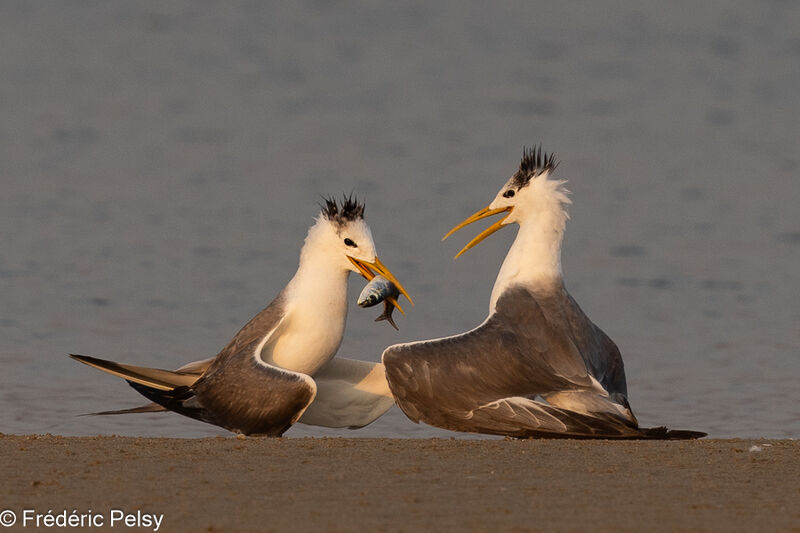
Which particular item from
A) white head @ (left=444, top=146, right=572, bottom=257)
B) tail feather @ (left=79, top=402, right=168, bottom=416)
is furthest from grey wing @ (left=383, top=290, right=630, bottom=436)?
tail feather @ (left=79, top=402, right=168, bottom=416)

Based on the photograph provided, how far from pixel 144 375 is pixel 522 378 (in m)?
2.58

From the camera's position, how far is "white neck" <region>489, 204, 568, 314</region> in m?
11.0

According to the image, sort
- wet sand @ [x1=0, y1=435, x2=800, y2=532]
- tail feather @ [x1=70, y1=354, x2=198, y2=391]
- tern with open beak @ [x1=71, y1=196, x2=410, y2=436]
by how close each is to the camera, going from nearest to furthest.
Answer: wet sand @ [x1=0, y1=435, x2=800, y2=532] < tern with open beak @ [x1=71, y1=196, x2=410, y2=436] < tail feather @ [x1=70, y1=354, x2=198, y2=391]

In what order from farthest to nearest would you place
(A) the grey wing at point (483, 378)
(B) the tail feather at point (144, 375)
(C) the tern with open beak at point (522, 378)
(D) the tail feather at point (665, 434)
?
(B) the tail feather at point (144, 375), (A) the grey wing at point (483, 378), (C) the tern with open beak at point (522, 378), (D) the tail feather at point (665, 434)

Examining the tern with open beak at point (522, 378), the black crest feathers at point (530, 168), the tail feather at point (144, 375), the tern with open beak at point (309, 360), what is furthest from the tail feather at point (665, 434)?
the tail feather at point (144, 375)

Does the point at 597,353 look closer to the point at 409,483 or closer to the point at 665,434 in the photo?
the point at 665,434

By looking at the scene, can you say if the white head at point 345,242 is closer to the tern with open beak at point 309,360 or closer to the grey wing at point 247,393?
the tern with open beak at point 309,360

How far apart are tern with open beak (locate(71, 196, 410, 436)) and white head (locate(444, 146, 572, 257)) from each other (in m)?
0.87

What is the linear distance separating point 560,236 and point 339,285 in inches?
62.6

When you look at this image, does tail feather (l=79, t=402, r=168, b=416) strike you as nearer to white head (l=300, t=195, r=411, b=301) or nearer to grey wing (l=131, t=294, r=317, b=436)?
grey wing (l=131, t=294, r=317, b=436)

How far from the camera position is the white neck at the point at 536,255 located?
10992mm

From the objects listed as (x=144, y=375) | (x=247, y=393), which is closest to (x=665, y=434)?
(x=247, y=393)

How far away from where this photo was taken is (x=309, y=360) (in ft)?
35.4

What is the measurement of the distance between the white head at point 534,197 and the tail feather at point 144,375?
215 cm
